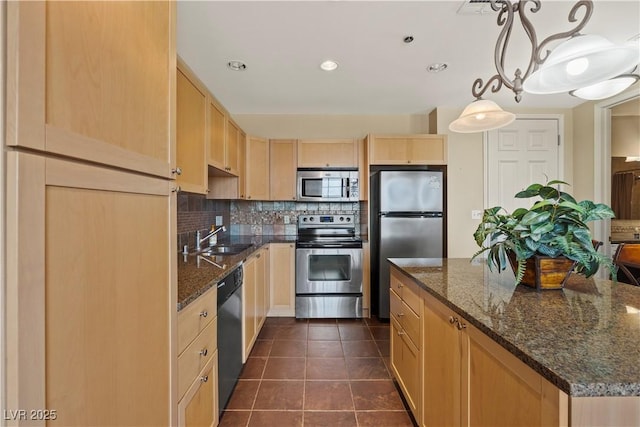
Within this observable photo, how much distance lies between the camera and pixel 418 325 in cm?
139

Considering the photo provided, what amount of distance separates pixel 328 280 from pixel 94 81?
2710 millimetres

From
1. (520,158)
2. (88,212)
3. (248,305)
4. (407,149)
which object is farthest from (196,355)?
(520,158)

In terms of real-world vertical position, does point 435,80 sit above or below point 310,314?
above

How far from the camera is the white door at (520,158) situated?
129 inches

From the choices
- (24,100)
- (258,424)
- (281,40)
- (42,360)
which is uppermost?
(281,40)

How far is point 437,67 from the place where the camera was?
2.37m

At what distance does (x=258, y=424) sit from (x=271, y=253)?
67.4 inches

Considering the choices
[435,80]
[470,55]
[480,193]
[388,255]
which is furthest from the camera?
[480,193]

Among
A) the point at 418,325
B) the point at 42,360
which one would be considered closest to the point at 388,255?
the point at 418,325

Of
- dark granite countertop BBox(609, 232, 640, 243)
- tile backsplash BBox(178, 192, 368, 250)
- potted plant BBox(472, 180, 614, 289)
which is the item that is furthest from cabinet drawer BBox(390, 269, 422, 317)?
dark granite countertop BBox(609, 232, 640, 243)

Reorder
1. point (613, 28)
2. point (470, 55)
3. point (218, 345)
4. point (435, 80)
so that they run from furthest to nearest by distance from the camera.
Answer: point (435, 80), point (470, 55), point (613, 28), point (218, 345)

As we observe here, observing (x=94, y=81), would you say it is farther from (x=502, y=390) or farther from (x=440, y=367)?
(x=440, y=367)

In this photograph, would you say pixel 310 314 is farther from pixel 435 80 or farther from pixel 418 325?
pixel 435 80

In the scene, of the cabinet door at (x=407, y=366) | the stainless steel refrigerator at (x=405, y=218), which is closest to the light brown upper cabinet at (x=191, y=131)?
the cabinet door at (x=407, y=366)
